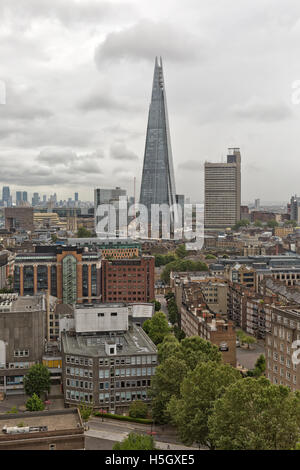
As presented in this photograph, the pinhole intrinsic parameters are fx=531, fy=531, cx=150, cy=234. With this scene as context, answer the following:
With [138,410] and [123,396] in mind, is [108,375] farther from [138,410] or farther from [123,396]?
[138,410]

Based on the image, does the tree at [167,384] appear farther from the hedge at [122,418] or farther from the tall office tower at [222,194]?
the tall office tower at [222,194]

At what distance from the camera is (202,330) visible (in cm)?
3005

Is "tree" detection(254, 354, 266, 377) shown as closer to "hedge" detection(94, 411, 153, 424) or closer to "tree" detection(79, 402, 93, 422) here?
"hedge" detection(94, 411, 153, 424)

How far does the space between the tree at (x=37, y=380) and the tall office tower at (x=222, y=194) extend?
10205 centimetres

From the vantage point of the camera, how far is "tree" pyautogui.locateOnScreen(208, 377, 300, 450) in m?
15.7

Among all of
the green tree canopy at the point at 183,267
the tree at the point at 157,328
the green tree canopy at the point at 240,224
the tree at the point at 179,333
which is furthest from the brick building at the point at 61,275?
the green tree canopy at the point at 240,224

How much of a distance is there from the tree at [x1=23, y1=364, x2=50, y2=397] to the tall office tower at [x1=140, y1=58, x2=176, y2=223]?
333ft

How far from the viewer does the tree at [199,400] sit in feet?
61.2

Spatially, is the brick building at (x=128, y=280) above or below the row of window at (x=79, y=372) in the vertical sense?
above

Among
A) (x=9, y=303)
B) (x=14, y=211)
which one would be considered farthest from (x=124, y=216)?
(x=9, y=303)

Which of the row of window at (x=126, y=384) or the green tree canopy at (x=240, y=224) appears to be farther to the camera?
the green tree canopy at (x=240, y=224)

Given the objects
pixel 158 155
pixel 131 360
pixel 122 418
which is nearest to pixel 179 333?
pixel 131 360

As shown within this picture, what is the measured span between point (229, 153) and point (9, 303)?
115428 mm

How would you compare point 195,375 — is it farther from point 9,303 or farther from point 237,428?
point 9,303
